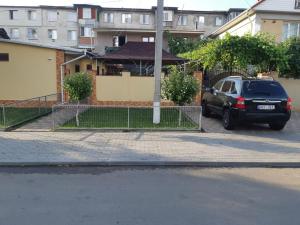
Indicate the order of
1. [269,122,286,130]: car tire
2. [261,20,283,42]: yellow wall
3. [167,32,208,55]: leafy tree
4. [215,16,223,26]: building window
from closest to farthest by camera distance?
[269,122,286,130]: car tire
[261,20,283,42]: yellow wall
[167,32,208,55]: leafy tree
[215,16,223,26]: building window

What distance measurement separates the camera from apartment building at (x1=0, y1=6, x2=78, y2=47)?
155ft

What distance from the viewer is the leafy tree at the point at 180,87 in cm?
1071

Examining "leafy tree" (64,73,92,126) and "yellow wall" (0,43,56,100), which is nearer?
"leafy tree" (64,73,92,126)

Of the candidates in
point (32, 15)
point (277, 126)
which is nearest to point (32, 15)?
point (32, 15)

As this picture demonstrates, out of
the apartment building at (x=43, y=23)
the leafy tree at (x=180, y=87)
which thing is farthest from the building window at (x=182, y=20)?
the leafy tree at (x=180, y=87)

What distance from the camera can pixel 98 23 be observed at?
43812 mm

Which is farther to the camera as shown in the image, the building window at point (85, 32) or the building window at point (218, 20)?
the building window at point (218, 20)

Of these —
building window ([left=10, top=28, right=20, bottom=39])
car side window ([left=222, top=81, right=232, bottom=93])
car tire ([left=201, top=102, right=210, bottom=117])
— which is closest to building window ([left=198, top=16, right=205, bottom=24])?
building window ([left=10, top=28, right=20, bottom=39])

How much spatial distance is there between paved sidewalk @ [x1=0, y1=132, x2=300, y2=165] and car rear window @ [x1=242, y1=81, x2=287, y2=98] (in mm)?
1268

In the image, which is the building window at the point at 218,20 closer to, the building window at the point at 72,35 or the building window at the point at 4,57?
the building window at the point at 72,35

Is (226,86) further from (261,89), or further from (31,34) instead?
(31,34)

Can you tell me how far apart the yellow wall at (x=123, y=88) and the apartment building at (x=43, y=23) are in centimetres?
3321

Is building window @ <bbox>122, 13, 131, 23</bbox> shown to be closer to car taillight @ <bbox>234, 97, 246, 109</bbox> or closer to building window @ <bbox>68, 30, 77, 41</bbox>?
building window @ <bbox>68, 30, 77, 41</bbox>

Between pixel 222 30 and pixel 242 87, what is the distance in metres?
20.9
